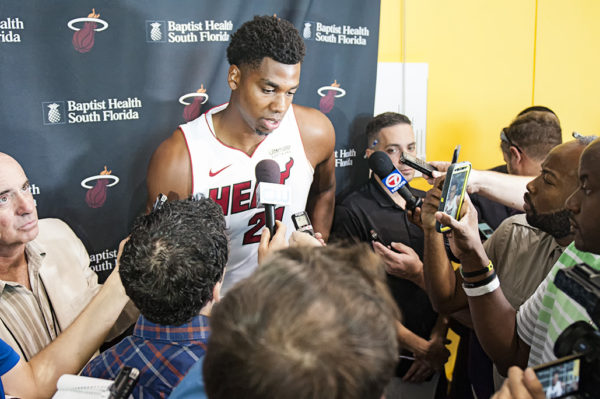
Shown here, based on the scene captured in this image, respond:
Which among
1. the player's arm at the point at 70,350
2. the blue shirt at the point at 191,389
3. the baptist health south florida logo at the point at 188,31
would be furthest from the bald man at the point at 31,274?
the blue shirt at the point at 191,389

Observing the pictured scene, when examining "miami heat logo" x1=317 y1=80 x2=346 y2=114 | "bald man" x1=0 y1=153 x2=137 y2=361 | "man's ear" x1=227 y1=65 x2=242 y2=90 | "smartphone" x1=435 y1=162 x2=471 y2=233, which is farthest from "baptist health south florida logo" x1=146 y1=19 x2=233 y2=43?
"smartphone" x1=435 y1=162 x2=471 y2=233

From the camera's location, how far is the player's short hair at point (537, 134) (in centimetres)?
261

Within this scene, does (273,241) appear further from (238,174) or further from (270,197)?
(238,174)

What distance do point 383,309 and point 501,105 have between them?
2.79 m

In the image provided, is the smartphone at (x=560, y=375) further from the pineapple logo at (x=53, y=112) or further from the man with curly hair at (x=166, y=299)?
the pineapple logo at (x=53, y=112)

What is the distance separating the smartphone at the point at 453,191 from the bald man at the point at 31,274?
4.42 feet

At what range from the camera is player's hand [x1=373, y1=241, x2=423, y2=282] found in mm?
2188

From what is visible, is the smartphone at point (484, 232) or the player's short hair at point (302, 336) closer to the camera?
the player's short hair at point (302, 336)

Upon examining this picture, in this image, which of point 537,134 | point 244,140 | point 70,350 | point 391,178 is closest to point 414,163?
point 391,178

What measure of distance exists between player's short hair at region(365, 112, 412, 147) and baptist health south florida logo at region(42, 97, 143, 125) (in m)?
1.17

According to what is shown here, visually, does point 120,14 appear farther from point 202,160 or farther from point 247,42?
point 202,160

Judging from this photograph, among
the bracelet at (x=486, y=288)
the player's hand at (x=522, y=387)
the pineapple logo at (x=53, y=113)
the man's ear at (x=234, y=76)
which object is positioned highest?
the man's ear at (x=234, y=76)

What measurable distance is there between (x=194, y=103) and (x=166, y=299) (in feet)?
3.84

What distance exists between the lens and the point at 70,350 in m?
1.47
